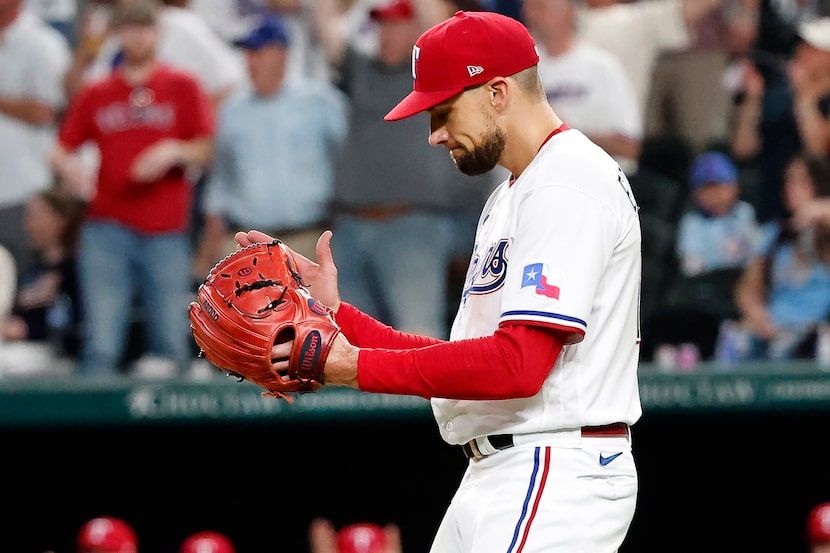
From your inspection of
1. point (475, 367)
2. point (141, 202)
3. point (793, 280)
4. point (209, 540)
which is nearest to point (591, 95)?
point (793, 280)

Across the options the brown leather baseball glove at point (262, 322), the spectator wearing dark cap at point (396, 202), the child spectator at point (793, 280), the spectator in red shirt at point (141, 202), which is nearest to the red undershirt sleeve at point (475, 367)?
the brown leather baseball glove at point (262, 322)

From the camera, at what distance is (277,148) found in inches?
213

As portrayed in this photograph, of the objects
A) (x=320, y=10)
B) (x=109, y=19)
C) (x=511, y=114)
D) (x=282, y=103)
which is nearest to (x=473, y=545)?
(x=511, y=114)

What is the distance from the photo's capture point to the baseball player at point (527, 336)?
2.13 metres

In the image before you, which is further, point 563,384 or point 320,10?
point 320,10

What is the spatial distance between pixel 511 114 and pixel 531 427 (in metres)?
0.60

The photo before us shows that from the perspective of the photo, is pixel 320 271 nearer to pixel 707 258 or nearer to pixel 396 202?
pixel 396 202

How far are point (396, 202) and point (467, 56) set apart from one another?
9.99 feet

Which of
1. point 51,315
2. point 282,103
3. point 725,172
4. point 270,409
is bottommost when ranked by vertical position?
point 270,409

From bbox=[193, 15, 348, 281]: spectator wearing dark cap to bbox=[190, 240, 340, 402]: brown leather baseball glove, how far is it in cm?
305

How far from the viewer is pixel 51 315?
552 cm

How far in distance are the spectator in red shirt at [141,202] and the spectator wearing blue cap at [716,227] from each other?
7.31 ft

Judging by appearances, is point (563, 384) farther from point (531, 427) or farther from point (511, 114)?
point (511, 114)

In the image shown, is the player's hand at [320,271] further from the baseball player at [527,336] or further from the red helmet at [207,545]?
the red helmet at [207,545]
